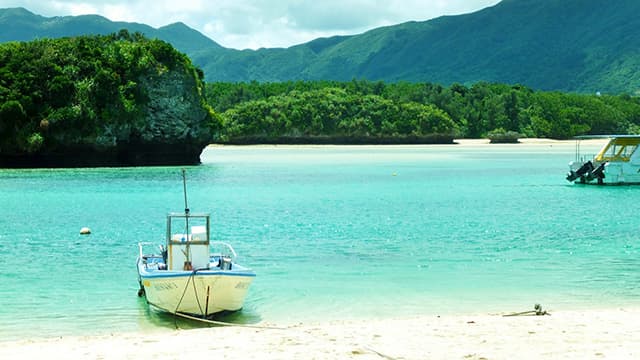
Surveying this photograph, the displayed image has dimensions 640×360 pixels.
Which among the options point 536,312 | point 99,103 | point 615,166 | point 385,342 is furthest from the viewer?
point 99,103

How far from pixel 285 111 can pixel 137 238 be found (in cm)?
13055

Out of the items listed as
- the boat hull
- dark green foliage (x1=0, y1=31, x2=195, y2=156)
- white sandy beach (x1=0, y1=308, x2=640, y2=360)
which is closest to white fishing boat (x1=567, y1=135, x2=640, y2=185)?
dark green foliage (x1=0, y1=31, x2=195, y2=156)

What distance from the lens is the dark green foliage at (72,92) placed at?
2968 inches

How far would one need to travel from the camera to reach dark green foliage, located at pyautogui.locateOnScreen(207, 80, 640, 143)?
527 feet

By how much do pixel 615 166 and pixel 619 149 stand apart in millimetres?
1690

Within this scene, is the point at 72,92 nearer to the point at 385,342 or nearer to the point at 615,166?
the point at 615,166

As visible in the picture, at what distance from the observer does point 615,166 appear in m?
59.6

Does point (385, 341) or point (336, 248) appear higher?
point (385, 341)

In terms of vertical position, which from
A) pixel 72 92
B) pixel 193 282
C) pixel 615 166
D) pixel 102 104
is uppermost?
pixel 72 92

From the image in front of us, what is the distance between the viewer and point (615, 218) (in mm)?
38344

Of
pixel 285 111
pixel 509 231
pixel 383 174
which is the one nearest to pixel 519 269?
pixel 509 231

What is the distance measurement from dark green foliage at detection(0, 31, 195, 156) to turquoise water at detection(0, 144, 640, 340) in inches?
704

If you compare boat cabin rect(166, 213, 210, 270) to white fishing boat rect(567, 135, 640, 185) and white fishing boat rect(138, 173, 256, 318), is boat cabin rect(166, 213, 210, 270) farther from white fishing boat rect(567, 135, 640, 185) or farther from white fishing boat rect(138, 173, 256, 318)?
white fishing boat rect(567, 135, 640, 185)

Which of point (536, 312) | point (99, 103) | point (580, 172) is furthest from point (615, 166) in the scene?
point (536, 312)
